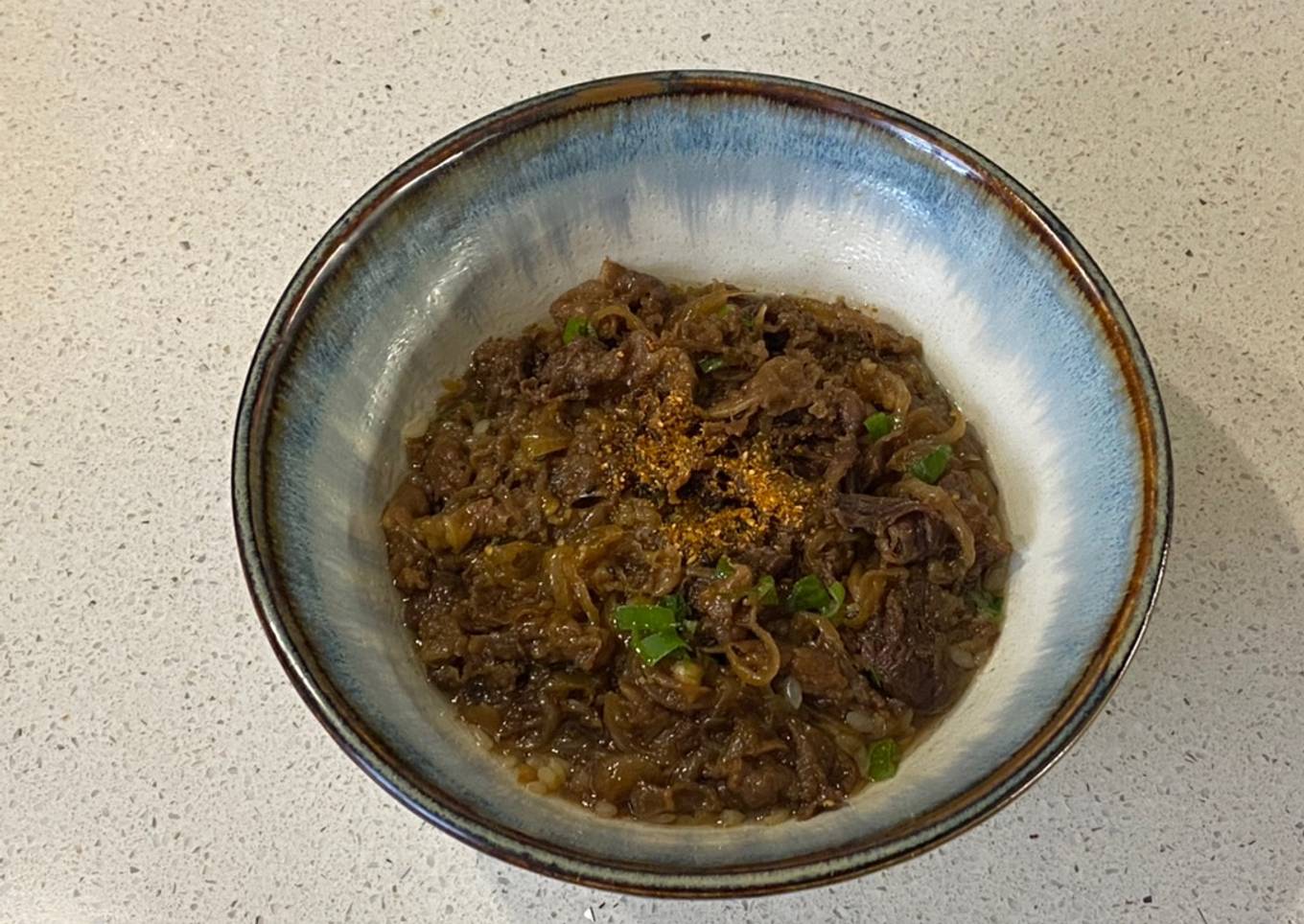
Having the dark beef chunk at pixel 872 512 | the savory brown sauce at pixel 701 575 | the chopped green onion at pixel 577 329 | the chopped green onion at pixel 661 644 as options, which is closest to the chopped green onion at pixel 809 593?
the savory brown sauce at pixel 701 575

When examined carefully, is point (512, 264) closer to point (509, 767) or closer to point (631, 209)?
point (631, 209)

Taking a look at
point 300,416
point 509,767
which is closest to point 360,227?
point 300,416

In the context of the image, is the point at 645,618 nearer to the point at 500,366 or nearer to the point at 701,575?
the point at 701,575

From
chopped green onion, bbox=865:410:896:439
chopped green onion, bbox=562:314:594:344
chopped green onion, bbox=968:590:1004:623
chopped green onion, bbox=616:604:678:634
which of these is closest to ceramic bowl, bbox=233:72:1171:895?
chopped green onion, bbox=968:590:1004:623

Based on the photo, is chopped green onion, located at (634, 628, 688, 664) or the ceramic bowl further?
chopped green onion, located at (634, 628, 688, 664)

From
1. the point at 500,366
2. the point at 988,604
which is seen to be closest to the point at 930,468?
the point at 988,604

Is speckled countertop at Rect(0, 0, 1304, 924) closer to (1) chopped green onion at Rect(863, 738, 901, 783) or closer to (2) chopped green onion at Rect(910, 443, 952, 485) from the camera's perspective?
(1) chopped green onion at Rect(863, 738, 901, 783)

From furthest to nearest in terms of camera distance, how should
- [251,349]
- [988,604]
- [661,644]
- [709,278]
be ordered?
[251,349]
[709,278]
[988,604]
[661,644]
